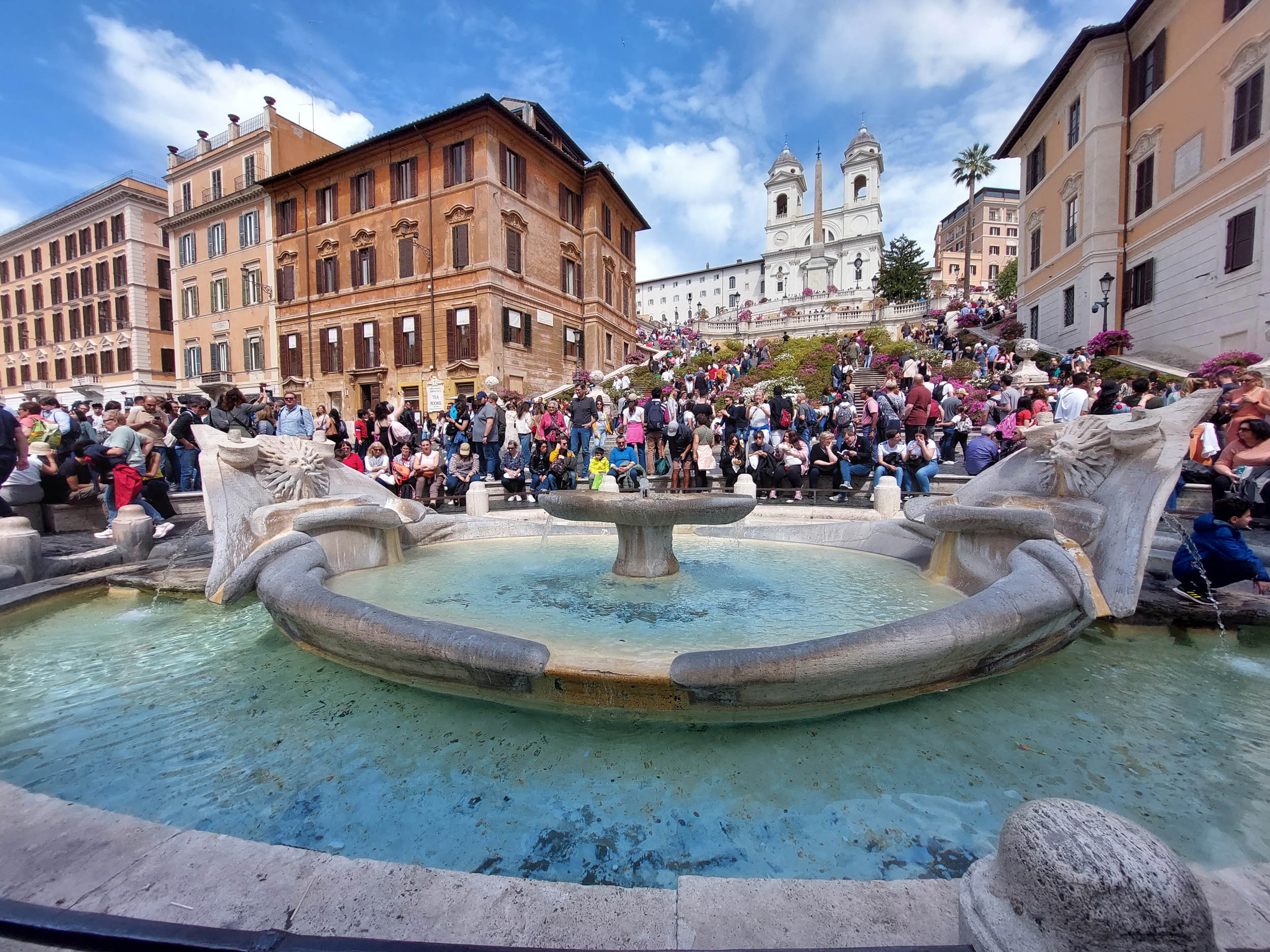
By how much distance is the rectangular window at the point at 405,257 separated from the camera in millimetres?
26234

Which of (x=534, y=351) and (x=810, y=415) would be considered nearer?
(x=810, y=415)

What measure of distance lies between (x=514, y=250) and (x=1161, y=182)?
2365cm

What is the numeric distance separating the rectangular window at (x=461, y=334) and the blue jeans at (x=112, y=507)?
17.5 m

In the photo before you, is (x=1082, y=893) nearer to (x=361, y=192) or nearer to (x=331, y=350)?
(x=331, y=350)

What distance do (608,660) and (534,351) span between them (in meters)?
25.7

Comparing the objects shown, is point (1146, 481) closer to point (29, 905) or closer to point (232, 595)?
point (29, 905)

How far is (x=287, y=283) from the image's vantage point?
29.9 metres

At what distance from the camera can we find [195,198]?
3422 centimetres

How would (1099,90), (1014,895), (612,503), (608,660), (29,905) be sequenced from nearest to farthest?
(29,905), (1014,895), (608,660), (612,503), (1099,90)

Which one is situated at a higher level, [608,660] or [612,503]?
[612,503]

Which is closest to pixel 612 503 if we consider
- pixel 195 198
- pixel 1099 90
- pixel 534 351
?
pixel 534 351

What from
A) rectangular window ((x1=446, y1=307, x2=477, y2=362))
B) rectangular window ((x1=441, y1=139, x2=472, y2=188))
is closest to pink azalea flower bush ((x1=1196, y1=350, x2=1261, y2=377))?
rectangular window ((x1=446, y1=307, x2=477, y2=362))

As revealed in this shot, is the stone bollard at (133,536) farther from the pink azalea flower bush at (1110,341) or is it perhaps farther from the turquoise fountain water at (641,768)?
the pink azalea flower bush at (1110,341)

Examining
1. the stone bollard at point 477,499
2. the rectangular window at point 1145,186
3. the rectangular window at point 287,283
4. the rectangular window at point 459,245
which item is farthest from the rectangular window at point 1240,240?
the rectangular window at point 287,283
